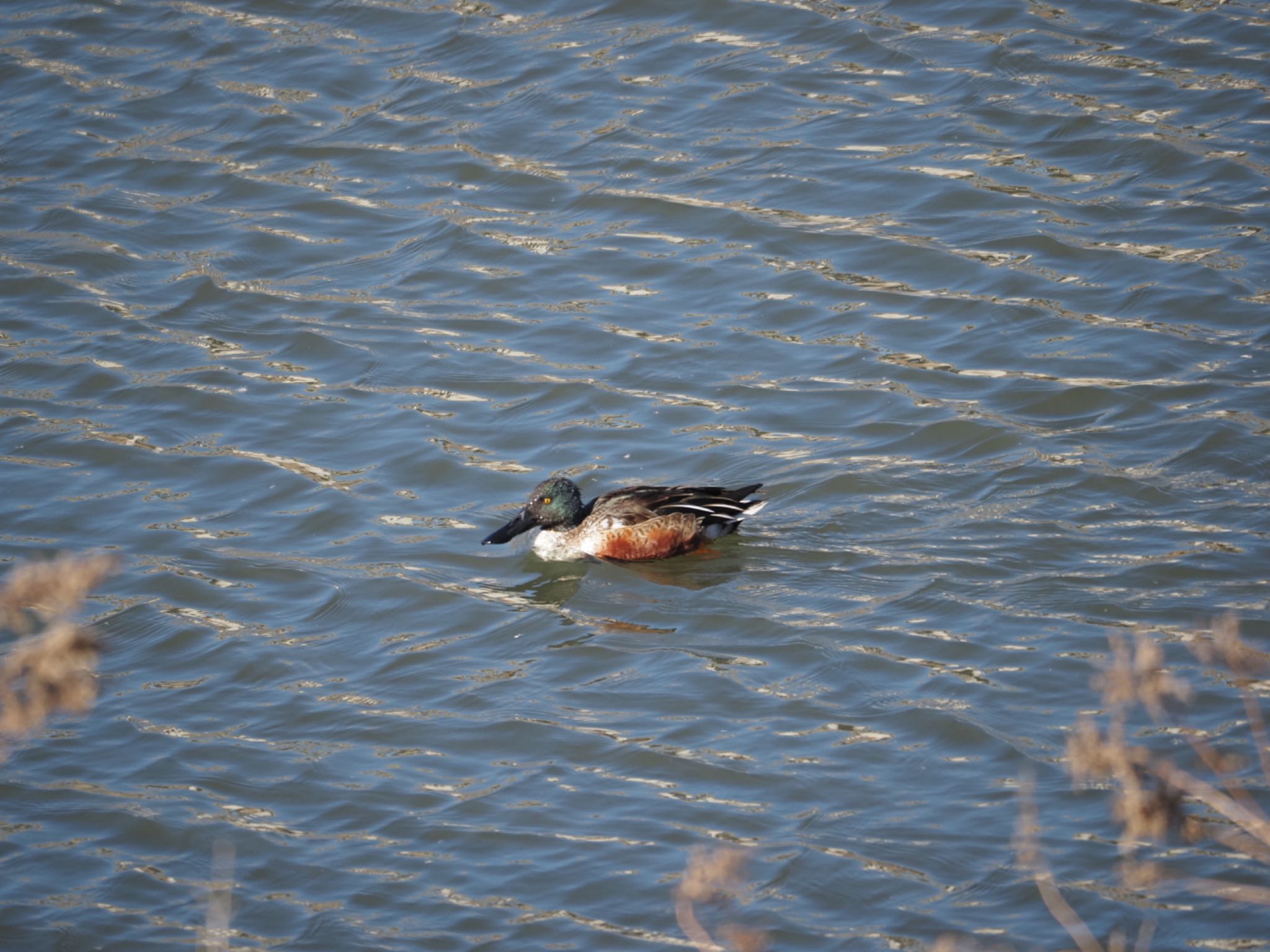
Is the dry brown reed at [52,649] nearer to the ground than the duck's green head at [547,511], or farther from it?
farther from it

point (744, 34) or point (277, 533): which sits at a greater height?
point (744, 34)

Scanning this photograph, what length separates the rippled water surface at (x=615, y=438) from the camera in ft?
19.2

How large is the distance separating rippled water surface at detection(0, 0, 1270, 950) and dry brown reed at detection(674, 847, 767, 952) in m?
0.15

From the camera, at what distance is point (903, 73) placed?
1246cm

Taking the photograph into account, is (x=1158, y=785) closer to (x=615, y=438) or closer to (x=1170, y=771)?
(x=1170, y=771)

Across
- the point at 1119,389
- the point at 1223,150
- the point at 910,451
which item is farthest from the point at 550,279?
the point at 1223,150

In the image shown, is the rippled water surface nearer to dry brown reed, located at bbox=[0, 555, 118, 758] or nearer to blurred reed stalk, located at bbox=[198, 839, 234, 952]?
blurred reed stalk, located at bbox=[198, 839, 234, 952]

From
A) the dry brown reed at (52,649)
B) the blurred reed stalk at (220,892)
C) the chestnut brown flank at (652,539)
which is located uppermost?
the dry brown reed at (52,649)

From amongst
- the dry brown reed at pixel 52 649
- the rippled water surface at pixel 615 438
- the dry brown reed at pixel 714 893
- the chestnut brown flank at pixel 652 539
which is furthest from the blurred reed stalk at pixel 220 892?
the chestnut brown flank at pixel 652 539

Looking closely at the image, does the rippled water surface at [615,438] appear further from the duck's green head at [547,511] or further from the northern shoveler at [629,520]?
the duck's green head at [547,511]

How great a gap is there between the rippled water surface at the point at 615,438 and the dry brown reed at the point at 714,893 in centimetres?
15

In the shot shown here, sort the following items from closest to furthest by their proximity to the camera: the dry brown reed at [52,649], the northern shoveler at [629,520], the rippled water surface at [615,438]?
1. the dry brown reed at [52,649]
2. the rippled water surface at [615,438]
3. the northern shoveler at [629,520]

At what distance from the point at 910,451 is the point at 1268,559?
2191 millimetres

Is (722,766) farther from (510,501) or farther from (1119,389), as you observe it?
(1119,389)
